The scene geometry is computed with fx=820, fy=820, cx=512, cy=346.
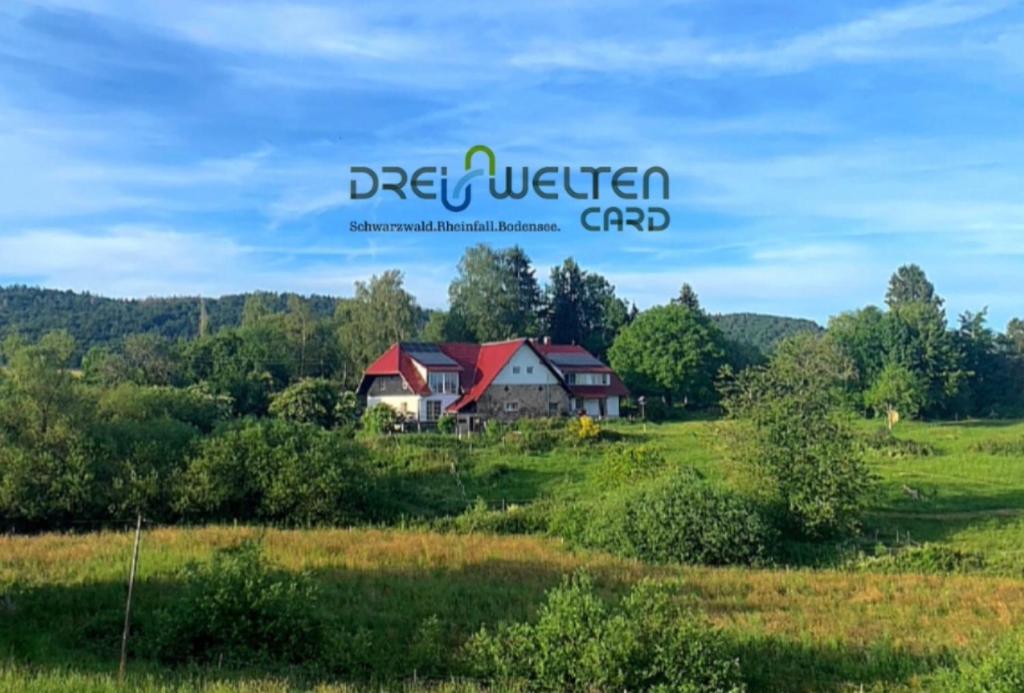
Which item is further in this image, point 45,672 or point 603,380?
point 603,380

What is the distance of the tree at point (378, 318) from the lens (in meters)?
68.0

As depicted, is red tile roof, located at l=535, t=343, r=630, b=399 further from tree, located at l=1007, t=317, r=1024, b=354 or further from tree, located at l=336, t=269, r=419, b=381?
tree, located at l=1007, t=317, r=1024, b=354

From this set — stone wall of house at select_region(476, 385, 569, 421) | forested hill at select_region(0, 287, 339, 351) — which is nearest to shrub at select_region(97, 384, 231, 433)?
stone wall of house at select_region(476, 385, 569, 421)

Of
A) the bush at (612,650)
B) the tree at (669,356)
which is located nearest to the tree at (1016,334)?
the tree at (669,356)

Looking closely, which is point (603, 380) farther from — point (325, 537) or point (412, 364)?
point (325, 537)

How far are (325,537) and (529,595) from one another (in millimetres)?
8253

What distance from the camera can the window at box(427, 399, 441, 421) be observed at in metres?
52.5

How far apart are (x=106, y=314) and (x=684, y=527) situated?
11989 centimetres

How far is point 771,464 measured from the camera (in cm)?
2653

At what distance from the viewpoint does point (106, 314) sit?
122625 mm

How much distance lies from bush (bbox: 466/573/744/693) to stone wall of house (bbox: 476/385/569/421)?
39.7 meters

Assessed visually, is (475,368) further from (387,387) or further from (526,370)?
(387,387)

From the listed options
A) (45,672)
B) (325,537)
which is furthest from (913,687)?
(325,537)

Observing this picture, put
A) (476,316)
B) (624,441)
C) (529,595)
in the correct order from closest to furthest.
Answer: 1. (529,595)
2. (624,441)
3. (476,316)
